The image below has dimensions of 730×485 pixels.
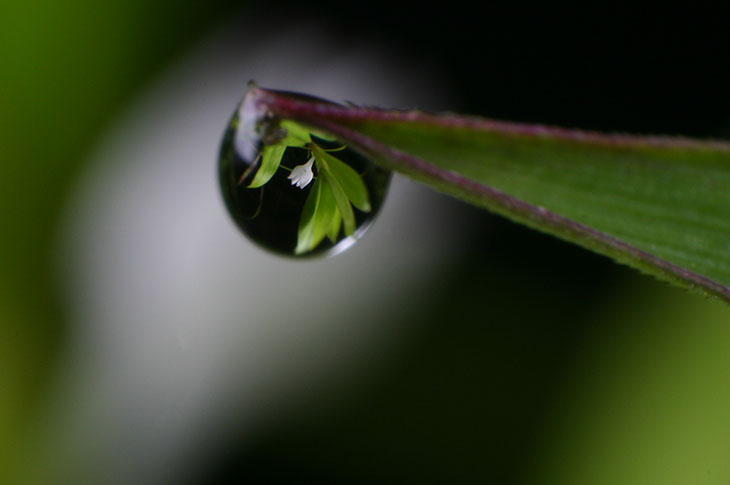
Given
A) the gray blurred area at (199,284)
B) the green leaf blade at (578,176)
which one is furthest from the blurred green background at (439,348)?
the green leaf blade at (578,176)

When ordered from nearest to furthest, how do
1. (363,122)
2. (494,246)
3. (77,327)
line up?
(363,122)
(77,327)
(494,246)

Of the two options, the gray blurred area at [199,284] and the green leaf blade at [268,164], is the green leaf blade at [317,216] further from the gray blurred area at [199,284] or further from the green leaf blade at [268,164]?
the gray blurred area at [199,284]

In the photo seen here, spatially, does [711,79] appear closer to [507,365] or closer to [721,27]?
[721,27]

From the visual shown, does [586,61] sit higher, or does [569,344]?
[586,61]

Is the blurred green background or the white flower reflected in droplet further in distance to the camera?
the blurred green background

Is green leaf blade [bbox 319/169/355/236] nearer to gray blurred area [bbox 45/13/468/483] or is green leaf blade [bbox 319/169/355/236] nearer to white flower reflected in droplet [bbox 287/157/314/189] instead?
white flower reflected in droplet [bbox 287/157/314/189]

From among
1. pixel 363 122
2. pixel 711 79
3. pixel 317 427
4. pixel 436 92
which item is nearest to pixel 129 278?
pixel 317 427

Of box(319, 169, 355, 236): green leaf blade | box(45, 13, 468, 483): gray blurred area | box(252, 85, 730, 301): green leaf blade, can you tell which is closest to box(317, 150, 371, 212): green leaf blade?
box(319, 169, 355, 236): green leaf blade
